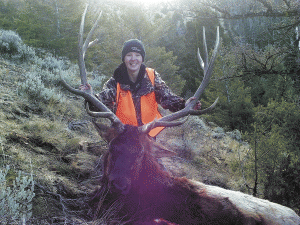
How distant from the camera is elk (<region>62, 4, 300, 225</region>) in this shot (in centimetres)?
220

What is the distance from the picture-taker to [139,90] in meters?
3.67

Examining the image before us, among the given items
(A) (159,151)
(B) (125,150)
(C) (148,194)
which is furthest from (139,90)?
A: (C) (148,194)

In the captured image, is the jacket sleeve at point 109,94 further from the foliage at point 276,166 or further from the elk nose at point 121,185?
the foliage at point 276,166

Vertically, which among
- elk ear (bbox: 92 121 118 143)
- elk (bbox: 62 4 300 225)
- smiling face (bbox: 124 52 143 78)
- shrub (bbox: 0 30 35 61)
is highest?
shrub (bbox: 0 30 35 61)

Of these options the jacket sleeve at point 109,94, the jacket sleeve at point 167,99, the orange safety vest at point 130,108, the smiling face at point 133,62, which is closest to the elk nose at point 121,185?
the orange safety vest at point 130,108

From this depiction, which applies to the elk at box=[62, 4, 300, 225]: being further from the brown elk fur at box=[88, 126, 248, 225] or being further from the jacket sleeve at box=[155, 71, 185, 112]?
the jacket sleeve at box=[155, 71, 185, 112]

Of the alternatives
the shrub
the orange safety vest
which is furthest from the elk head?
the shrub

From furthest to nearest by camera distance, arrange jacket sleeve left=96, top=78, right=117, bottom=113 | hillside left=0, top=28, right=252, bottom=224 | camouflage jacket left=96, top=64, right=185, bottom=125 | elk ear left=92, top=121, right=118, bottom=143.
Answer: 1. camouflage jacket left=96, top=64, right=185, bottom=125
2. jacket sleeve left=96, top=78, right=117, bottom=113
3. elk ear left=92, top=121, right=118, bottom=143
4. hillside left=0, top=28, right=252, bottom=224

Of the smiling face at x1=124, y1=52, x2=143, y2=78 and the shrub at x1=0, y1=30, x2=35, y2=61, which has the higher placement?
the shrub at x1=0, y1=30, x2=35, y2=61

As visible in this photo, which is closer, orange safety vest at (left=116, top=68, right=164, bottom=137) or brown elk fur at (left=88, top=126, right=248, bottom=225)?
brown elk fur at (left=88, top=126, right=248, bottom=225)

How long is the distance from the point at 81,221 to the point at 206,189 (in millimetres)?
1256

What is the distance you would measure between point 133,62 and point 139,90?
0.47 metres

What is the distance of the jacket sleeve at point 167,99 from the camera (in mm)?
3570

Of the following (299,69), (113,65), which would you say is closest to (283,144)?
(299,69)
